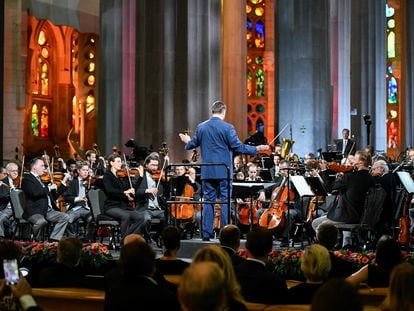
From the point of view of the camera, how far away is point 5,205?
1683 centimetres

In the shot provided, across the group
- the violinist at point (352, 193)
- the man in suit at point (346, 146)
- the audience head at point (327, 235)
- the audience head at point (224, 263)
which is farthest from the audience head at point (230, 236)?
the man in suit at point (346, 146)

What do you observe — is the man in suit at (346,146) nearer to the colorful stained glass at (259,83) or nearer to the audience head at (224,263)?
the colorful stained glass at (259,83)

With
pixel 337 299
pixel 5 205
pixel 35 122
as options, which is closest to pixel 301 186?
pixel 5 205

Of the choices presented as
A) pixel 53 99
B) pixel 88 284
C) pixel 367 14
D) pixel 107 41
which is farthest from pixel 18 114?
→ pixel 88 284

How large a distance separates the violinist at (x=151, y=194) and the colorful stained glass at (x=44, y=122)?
2056cm

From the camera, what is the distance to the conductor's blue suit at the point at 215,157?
13.5 meters

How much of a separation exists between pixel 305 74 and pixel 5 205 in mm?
13767

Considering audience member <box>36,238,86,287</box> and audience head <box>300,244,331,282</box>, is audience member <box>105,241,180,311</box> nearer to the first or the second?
audience head <box>300,244,331,282</box>

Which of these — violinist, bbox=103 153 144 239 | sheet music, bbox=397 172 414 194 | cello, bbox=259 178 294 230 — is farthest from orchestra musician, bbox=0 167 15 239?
sheet music, bbox=397 172 414 194

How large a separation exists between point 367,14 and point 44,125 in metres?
13.8

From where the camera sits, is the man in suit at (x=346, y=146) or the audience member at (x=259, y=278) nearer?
the audience member at (x=259, y=278)

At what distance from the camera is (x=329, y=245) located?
8.66m

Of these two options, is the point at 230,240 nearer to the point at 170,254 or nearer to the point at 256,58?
the point at 170,254

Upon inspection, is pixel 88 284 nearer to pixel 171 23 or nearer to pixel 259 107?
pixel 171 23
